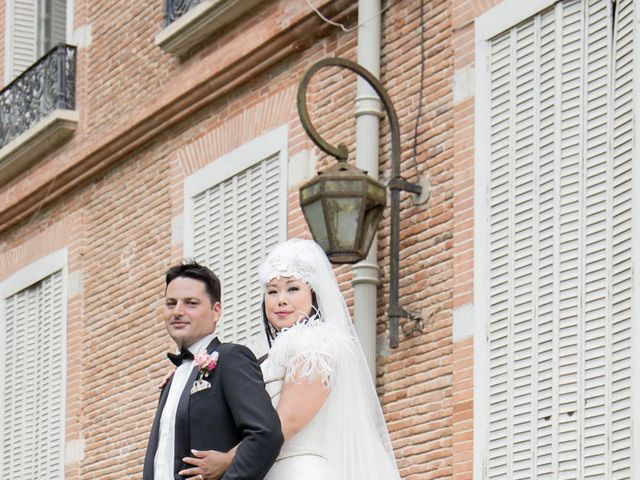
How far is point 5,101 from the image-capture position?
18703 mm

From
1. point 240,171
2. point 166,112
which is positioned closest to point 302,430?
point 240,171

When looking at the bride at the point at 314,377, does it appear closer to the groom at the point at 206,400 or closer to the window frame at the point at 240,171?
the groom at the point at 206,400

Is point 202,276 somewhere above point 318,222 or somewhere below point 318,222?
below

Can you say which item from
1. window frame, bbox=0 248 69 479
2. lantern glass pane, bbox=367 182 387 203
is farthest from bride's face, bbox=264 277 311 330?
window frame, bbox=0 248 69 479

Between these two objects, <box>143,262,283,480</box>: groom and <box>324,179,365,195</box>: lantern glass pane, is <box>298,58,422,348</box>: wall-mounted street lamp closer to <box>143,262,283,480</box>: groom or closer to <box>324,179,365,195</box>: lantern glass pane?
<box>324,179,365,195</box>: lantern glass pane

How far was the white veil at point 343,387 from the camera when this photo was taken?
23.1 feet

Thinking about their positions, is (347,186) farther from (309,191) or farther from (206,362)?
(206,362)

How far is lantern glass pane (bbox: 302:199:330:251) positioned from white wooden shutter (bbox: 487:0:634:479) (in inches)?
40.1

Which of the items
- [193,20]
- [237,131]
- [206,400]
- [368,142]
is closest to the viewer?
[206,400]

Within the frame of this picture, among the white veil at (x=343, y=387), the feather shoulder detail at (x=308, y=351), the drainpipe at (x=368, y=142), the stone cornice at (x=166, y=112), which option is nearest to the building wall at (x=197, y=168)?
the stone cornice at (x=166, y=112)

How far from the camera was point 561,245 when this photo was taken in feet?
34.6

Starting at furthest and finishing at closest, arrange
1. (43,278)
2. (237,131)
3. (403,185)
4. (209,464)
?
1. (43,278)
2. (237,131)
3. (403,185)
4. (209,464)

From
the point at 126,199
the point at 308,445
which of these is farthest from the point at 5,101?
the point at 308,445

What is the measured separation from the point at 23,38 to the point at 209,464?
13234mm
